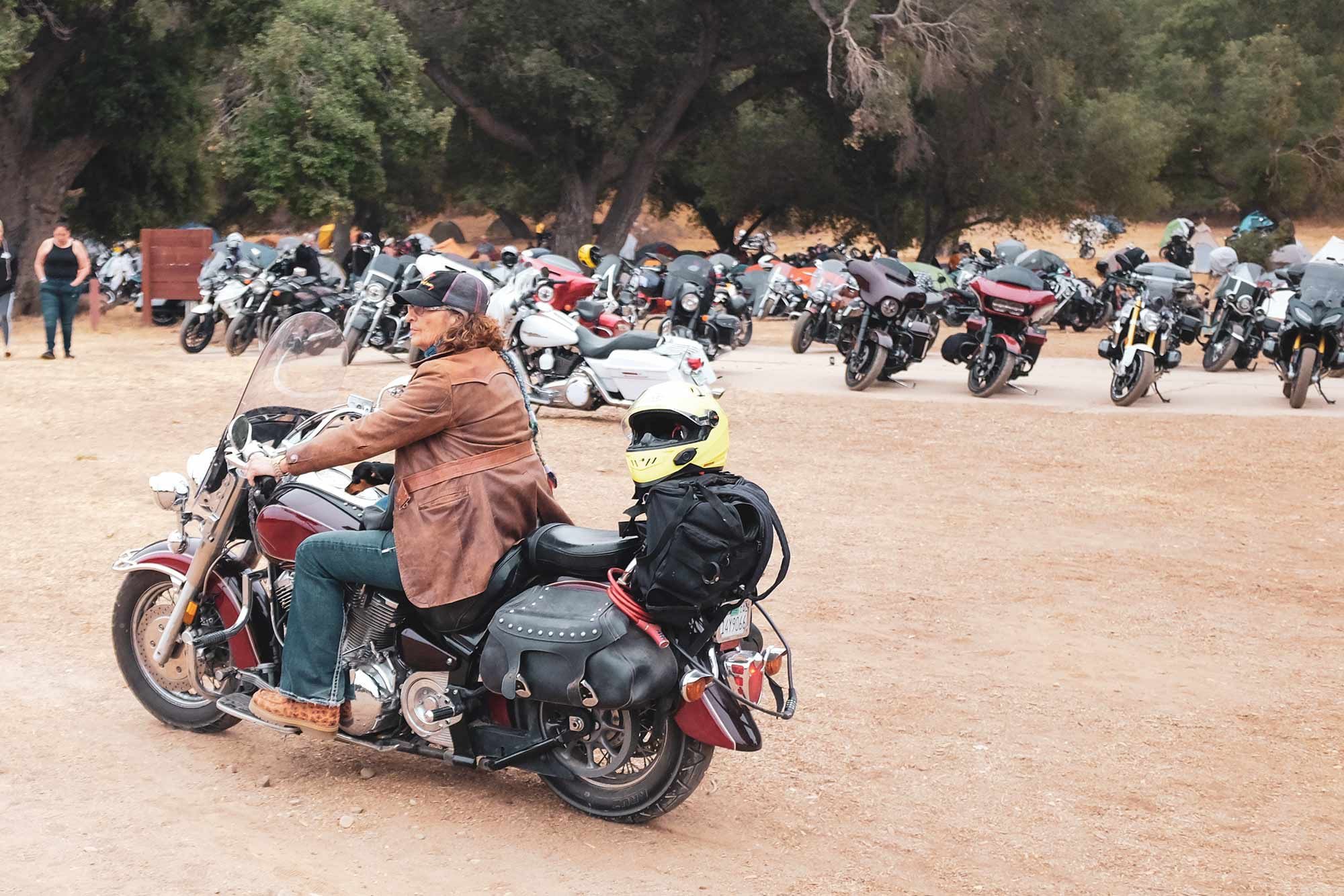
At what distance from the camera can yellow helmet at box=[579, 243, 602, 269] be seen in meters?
20.1

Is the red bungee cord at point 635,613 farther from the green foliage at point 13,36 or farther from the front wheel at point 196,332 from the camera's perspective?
the green foliage at point 13,36

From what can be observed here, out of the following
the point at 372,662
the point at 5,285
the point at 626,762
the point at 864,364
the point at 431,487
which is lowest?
the point at 5,285

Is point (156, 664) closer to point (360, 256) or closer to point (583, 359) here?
point (583, 359)

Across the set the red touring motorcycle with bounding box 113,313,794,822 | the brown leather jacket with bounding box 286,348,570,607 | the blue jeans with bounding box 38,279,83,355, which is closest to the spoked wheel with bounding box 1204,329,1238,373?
the blue jeans with bounding box 38,279,83,355

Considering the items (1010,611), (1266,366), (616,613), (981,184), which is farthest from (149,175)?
(616,613)

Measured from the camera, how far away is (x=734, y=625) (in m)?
4.38

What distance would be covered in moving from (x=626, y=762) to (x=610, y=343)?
29.7ft

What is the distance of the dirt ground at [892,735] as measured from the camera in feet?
13.9

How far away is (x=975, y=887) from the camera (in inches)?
163

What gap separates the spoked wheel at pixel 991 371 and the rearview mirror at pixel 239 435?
11.5 metres

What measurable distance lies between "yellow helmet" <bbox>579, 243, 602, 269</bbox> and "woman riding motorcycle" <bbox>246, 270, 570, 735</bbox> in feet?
50.9

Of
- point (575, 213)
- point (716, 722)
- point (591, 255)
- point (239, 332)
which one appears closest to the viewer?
point (716, 722)

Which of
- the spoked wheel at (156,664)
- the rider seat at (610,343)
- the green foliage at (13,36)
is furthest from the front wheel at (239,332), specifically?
the spoked wheel at (156,664)

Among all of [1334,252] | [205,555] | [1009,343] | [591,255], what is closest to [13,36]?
[591,255]
